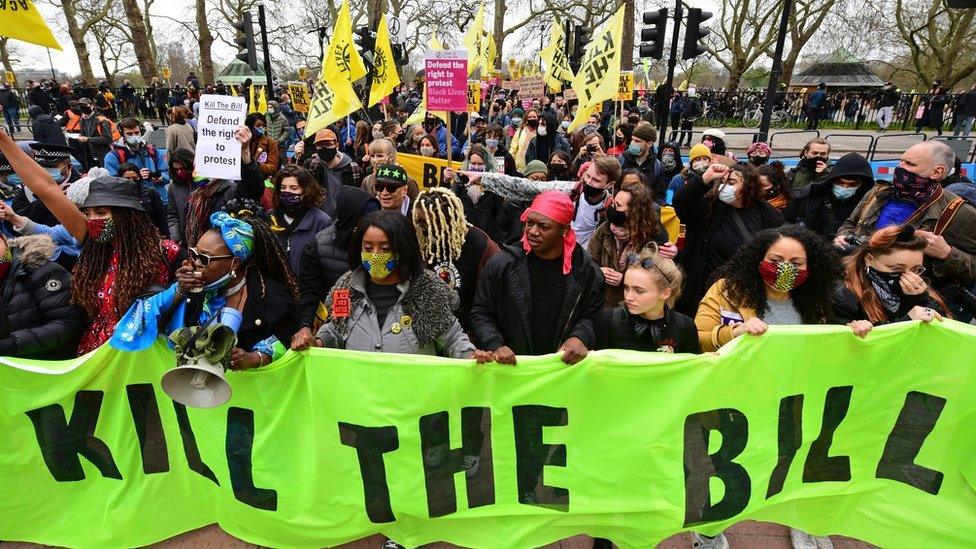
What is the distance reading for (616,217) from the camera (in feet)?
11.8

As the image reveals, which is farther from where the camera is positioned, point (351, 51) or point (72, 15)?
point (72, 15)

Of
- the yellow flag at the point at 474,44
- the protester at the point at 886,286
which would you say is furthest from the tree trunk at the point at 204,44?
the protester at the point at 886,286

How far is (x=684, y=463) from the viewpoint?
2.58 metres

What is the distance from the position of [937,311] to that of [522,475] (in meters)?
2.19

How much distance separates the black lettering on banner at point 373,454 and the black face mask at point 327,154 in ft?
12.7

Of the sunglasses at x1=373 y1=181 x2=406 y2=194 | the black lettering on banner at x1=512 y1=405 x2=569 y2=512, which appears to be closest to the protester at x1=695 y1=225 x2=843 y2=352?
the black lettering on banner at x1=512 y1=405 x2=569 y2=512

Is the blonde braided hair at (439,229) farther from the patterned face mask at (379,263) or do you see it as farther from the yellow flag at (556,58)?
the yellow flag at (556,58)

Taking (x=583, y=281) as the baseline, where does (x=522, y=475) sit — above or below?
below

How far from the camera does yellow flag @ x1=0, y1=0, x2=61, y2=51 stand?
2.84 meters

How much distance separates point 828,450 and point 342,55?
5.61m

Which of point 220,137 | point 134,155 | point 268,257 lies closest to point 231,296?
point 268,257

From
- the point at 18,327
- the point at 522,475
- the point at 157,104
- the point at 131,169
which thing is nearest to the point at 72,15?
the point at 157,104

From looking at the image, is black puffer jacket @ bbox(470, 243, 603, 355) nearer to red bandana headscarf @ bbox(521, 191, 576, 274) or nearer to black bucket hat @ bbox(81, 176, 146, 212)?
red bandana headscarf @ bbox(521, 191, 576, 274)

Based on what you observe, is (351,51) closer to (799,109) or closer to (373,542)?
(373,542)
